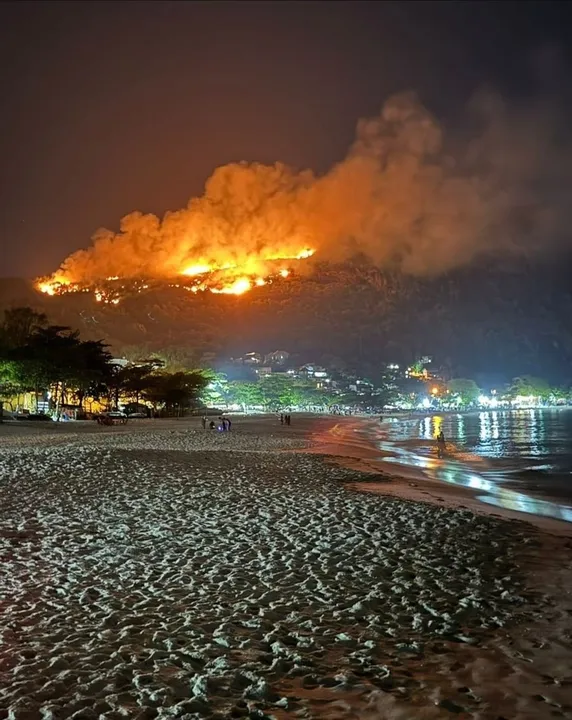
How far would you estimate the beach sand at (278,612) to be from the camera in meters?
4.68

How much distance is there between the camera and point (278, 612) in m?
6.57

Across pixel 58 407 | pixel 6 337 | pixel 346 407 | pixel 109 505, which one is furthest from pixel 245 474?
pixel 346 407

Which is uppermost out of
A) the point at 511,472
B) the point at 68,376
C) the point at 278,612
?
the point at 68,376

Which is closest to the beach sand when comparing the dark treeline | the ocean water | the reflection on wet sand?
the reflection on wet sand

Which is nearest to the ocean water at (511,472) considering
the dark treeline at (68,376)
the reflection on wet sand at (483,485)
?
the reflection on wet sand at (483,485)

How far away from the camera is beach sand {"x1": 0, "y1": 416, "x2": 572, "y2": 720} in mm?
4680

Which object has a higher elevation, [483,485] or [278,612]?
[278,612]

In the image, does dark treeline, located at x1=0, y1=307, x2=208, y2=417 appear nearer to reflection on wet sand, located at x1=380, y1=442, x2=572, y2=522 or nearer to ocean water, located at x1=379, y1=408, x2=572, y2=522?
ocean water, located at x1=379, y1=408, x2=572, y2=522

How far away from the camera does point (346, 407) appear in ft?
610

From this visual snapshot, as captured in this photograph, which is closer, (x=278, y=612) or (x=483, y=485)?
(x=278, y=612)

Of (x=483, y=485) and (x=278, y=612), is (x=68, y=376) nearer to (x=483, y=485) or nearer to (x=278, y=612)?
(x=483, y=485)

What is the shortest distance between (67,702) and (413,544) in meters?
6.82

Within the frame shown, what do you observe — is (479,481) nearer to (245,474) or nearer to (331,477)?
(331,477)

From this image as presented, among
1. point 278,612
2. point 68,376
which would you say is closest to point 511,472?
point 278,612
